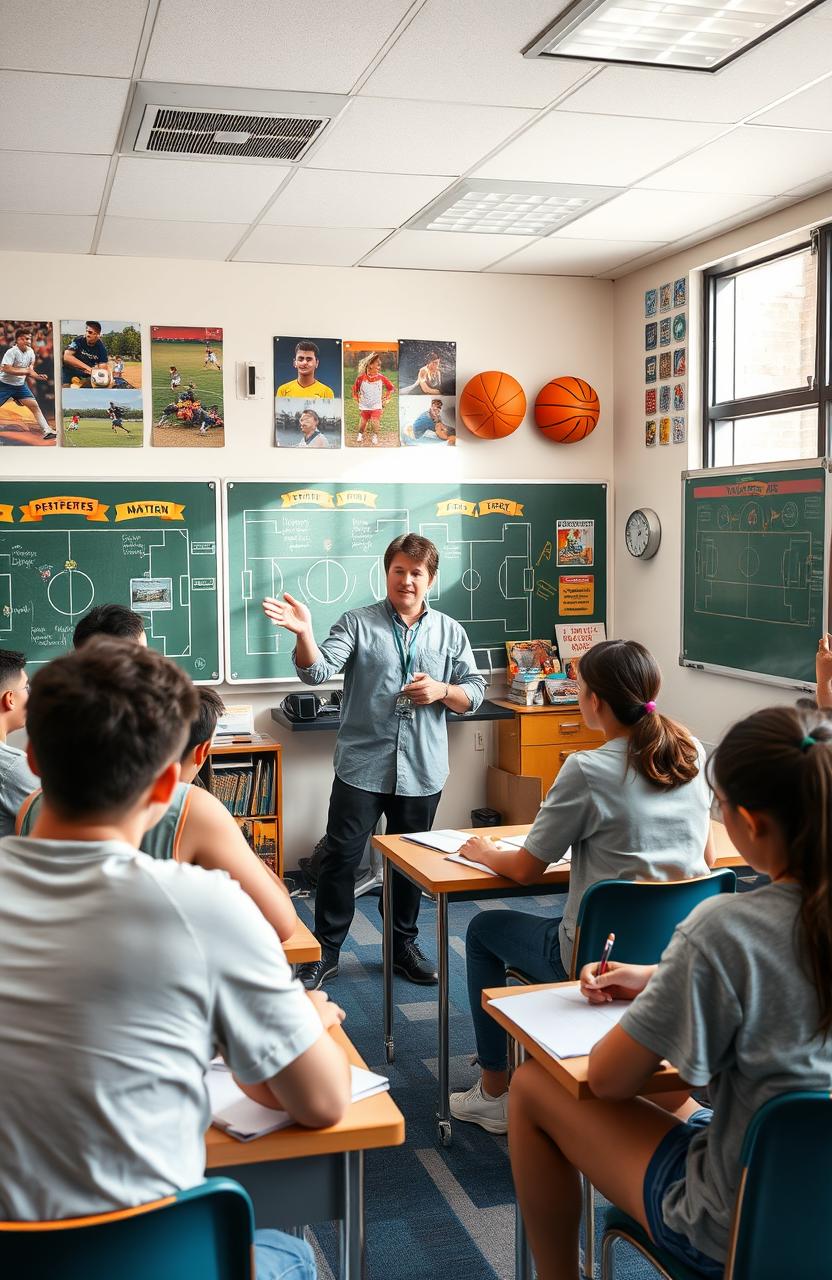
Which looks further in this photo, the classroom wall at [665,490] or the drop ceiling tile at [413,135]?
the classroom wall at [665,490]

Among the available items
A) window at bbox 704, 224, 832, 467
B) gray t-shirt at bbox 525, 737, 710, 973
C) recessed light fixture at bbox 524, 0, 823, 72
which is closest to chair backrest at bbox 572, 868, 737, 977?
→ gray t-shirt at bbox 525, 737, 710, 973

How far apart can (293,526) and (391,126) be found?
2.28m

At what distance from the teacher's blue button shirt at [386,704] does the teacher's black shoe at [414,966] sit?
64cm

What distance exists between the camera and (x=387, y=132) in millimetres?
3635

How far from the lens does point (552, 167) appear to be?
4.03 m

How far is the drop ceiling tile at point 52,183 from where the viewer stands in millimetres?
3867

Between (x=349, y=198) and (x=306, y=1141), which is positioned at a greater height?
(x=349, y=198)

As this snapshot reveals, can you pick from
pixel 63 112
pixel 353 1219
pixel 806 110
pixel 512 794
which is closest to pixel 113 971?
pixel 353 1219

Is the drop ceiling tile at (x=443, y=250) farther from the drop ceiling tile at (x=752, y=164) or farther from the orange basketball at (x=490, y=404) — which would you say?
the drop ceiling tile at (x=752, y=164)

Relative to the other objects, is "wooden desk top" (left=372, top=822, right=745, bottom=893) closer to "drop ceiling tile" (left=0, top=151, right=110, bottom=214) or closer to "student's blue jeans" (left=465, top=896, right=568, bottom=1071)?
"student's blue jeans" (left=465, top=896, right=568, bottom=1071)

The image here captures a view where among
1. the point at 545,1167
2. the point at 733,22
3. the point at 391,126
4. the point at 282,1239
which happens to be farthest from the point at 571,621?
the point at 282,1239

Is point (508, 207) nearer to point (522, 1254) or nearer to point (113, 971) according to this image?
point (522, 1254)

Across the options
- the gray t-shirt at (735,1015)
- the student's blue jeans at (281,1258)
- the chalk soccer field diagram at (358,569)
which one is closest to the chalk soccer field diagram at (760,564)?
the chalk soccer field diagram at (358,569)

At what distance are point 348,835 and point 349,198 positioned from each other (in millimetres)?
2390
